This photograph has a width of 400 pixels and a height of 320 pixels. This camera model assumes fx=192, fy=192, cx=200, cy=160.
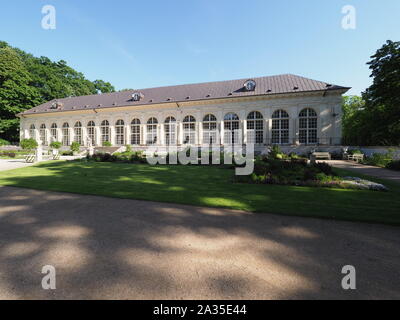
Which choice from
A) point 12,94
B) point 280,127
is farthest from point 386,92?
point 12,94

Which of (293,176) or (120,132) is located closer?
(293,176)

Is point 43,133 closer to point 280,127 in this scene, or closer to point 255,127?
point 255,127

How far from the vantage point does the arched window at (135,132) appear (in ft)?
104

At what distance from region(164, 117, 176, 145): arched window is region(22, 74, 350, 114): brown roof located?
113 inches

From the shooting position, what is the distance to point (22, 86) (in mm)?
39844

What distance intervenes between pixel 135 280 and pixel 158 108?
29985 millimetres

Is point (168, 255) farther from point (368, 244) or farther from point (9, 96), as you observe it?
point (9, 96)

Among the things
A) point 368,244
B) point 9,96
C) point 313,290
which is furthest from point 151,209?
point 9,96

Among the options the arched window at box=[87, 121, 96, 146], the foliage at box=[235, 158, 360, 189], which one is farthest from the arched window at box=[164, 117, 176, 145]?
the foliage at box=[235, 158, 360, 189]

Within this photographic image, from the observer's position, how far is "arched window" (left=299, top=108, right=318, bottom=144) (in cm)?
2477

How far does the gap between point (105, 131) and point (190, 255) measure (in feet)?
115

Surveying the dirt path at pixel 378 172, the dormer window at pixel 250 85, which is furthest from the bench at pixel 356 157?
the dormer window at pixel 250 85

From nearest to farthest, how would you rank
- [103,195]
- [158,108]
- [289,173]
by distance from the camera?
[103,195] → [289,173] → [158,108]

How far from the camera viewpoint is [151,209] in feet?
15.6
